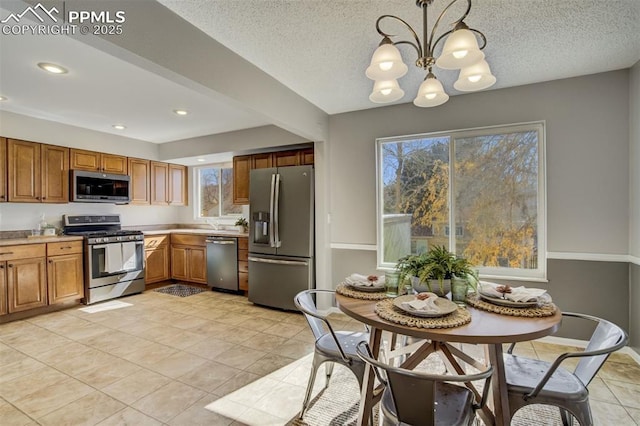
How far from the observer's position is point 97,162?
471cm

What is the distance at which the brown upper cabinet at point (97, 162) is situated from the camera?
4446mm

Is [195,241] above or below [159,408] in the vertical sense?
above

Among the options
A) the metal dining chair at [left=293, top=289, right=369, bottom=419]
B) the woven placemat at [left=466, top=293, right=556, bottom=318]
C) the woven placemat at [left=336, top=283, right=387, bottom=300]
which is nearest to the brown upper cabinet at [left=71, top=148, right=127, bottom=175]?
the metal dining chair at [left=293, top=289, right=369, bottom=419]

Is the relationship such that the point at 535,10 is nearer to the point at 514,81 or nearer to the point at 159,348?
the point at 514,81

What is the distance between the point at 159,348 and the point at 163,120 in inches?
114

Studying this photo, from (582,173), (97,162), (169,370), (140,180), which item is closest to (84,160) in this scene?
(97,162)

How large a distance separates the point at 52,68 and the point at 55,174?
6.94 ft

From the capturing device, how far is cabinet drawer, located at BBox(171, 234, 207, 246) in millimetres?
5266

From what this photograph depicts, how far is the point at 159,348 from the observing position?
2990mm

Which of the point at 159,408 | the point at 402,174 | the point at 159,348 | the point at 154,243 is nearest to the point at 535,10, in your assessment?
the point at 402,174

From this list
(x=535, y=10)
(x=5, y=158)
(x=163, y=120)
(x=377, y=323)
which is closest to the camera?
(x=377, y=323)

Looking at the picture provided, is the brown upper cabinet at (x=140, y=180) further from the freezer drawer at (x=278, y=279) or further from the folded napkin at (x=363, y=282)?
the folded napkin at (x=363, y=282)

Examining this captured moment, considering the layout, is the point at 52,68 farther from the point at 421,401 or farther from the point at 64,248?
the point at 421,401

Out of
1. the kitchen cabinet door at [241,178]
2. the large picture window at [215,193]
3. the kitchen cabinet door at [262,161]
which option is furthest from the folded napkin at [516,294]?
the large picture window at [215,193]
